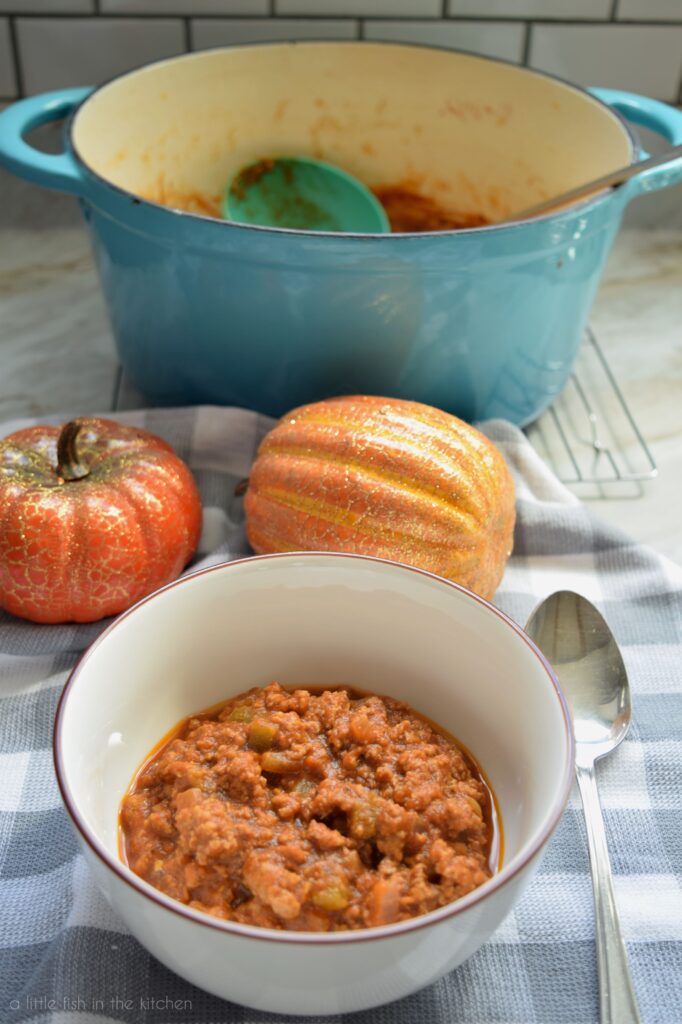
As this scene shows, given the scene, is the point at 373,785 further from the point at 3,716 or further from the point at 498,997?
the point at 3,716

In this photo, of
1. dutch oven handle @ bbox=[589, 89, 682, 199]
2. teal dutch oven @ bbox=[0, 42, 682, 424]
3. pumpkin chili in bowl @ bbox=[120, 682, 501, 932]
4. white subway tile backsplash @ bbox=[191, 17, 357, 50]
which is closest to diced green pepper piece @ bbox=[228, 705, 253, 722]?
pumpkin chili in bowl @ bbox=[120, 682, 501, 932]

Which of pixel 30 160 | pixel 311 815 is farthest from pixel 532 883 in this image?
pixel 30 160

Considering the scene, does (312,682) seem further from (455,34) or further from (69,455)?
(455,34)

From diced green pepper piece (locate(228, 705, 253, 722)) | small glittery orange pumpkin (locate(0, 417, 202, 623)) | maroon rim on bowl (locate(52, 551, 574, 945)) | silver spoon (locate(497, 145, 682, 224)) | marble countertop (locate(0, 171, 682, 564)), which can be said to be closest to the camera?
maroon rim on bowl (locate(52, 551, 574, 945))

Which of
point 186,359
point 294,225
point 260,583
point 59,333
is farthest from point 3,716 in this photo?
point 294,225

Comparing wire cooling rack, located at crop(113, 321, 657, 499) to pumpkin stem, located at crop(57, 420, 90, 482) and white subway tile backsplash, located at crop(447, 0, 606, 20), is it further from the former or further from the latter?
white subway tile backsplash, located at crop(447, 0, 606, 20)

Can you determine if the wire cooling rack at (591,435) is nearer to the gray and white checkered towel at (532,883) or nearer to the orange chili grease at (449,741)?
the gray and white checkered towel at (532,883)

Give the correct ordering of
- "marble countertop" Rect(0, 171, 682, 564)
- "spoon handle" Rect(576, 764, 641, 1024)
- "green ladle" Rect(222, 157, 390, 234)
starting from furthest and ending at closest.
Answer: "green ladle" Rect(222, 157, 390, 234) < "marble countertop" Rect(0, 171, 682, 564) < "spoon handle" Rect(576, 764, 641, 1024)
